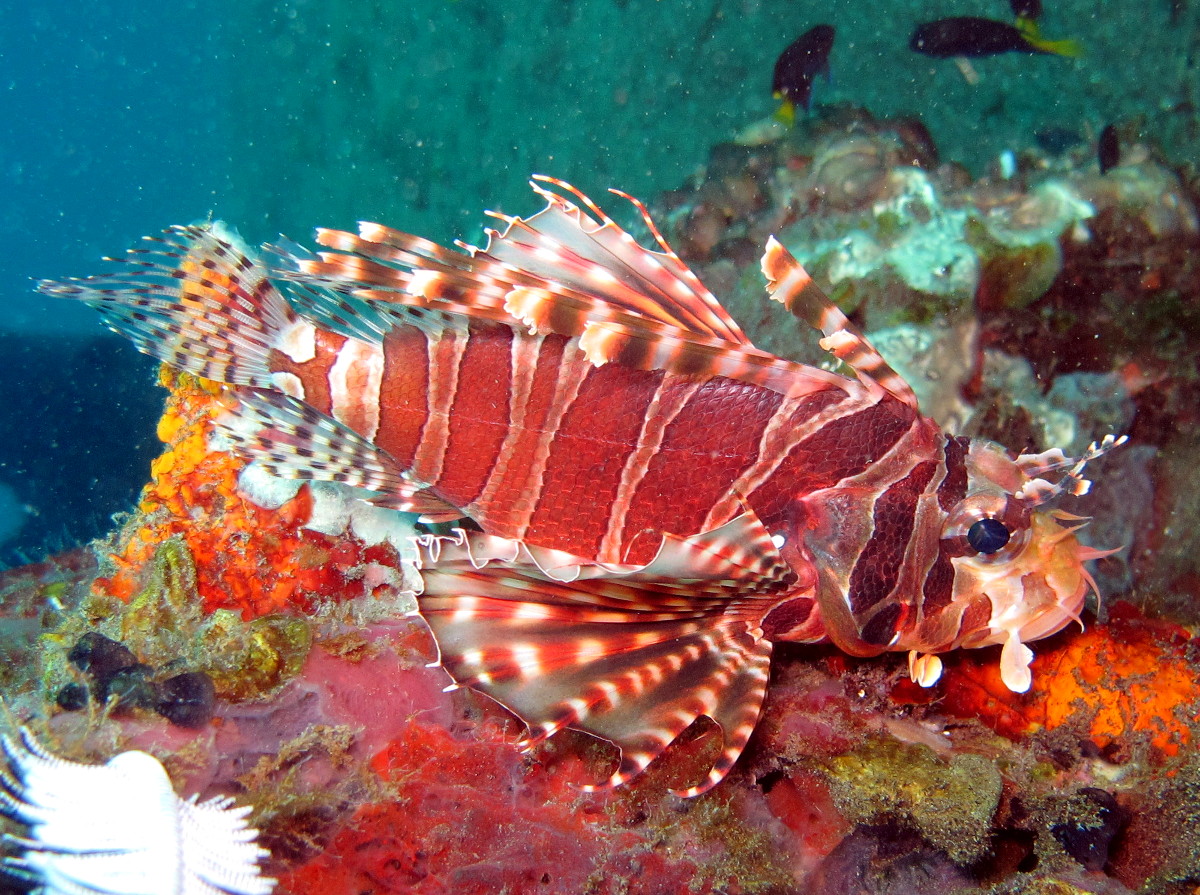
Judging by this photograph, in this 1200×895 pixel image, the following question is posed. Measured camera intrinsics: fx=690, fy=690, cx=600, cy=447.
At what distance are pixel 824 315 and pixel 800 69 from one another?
5.32m

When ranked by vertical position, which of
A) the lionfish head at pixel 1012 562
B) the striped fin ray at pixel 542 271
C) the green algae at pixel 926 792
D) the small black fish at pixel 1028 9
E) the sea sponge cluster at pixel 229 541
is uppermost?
the small black fish at pixel 1028 9

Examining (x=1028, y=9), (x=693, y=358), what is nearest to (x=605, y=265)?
(x=693, y=358)

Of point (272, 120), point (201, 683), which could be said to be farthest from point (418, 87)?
point (201, 683)

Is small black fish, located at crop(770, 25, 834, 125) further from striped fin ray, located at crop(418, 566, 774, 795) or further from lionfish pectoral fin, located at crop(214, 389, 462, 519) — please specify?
striped fin ray, located at crop(418, 566, 774, 795)

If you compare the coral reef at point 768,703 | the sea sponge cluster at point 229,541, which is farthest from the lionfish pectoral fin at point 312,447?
the coral reef at point 768,703

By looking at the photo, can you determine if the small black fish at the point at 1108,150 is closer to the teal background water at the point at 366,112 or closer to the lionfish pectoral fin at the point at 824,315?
the teal background water at the point at 366,112

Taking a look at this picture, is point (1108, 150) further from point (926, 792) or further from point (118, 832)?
point (118, 832)

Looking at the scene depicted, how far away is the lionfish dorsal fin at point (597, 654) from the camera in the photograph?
2.35 m

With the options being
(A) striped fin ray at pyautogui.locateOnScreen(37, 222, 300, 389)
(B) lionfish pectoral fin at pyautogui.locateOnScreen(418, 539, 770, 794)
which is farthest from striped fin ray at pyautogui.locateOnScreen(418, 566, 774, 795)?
(A) striped fin ray at pyautogui.locateOnScreen(37, 222, 300, 389)

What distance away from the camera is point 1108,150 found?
5.34 meters

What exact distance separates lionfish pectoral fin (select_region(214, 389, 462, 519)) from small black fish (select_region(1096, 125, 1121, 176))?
5.52 m

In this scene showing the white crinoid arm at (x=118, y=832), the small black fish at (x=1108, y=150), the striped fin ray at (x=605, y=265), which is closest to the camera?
the white crinoid arm at (x=118, y=832)

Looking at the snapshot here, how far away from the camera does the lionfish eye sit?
238 cm

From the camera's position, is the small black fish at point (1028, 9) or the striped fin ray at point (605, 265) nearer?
the striped fin ray at point (605, 265)
